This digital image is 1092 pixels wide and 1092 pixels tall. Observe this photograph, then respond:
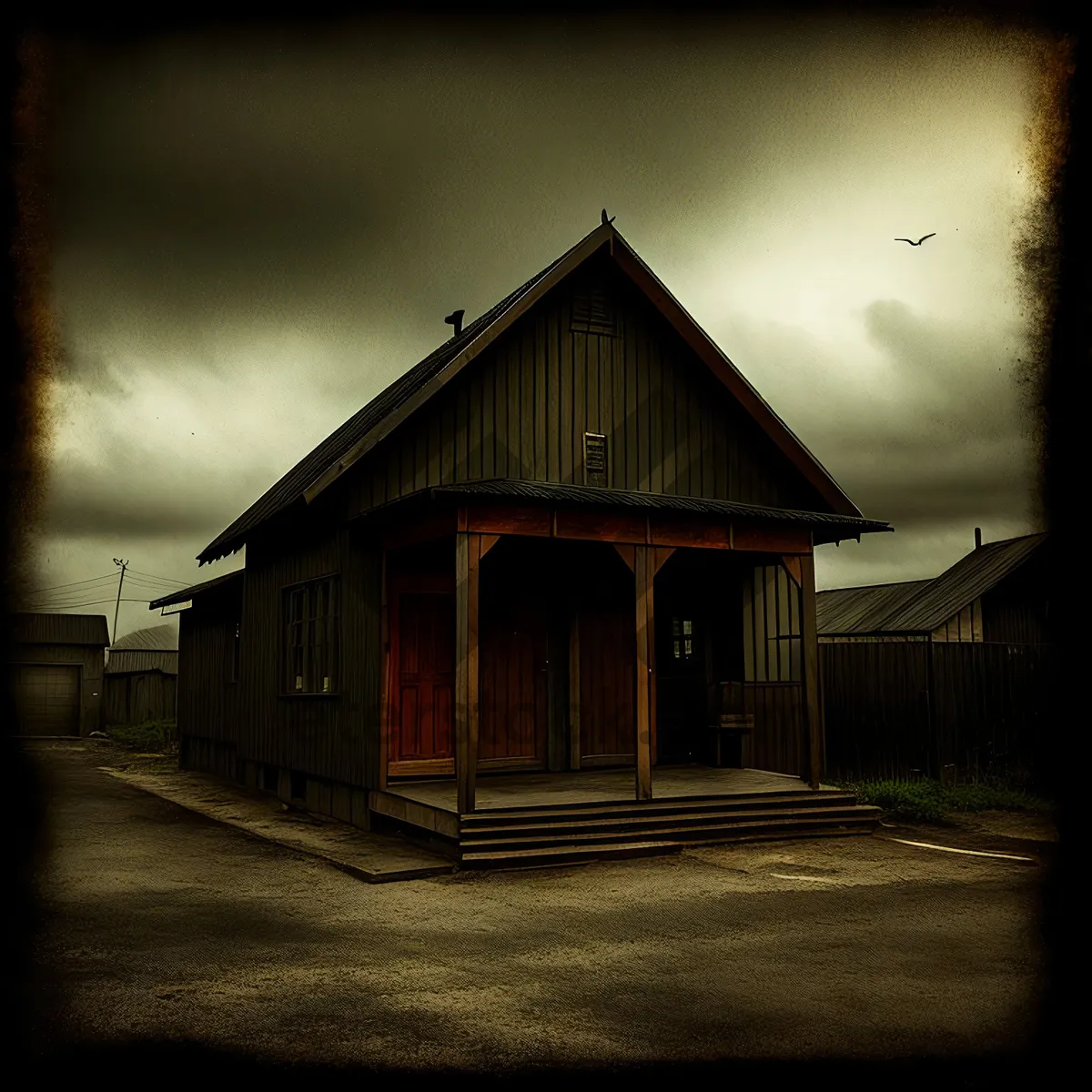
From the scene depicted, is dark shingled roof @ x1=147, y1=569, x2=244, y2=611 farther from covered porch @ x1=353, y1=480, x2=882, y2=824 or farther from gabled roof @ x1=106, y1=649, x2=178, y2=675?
gabled roof @ x1=106, y1=649, x2=178, y2=675

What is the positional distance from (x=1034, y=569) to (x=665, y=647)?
13.1 m

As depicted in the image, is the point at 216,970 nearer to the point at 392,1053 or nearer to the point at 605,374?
the point at 392,1053

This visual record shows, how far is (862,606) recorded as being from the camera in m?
33.9

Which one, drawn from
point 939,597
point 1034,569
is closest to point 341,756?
point 1034,569

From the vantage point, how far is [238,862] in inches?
411

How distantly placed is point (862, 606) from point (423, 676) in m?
23.5

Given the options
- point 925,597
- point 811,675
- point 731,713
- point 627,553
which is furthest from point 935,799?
point 925,597

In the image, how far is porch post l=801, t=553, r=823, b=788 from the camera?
40.6ft

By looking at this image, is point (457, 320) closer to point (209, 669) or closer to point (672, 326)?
point (672, 326)

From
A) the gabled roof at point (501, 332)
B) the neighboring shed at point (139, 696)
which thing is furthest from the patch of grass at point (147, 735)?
the gabled roof at point (501, 332)

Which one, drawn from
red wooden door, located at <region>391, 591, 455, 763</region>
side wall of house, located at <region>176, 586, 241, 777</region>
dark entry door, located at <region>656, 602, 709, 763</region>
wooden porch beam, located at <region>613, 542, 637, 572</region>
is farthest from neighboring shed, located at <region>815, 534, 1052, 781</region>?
side wall of house, located at <region>176, 586, 241, 777</region>

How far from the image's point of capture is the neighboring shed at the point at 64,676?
107 feet

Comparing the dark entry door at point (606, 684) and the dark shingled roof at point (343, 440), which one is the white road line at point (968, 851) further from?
the dark shingled roof at point (343, 440)

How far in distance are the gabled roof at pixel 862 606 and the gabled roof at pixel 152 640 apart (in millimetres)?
36934
